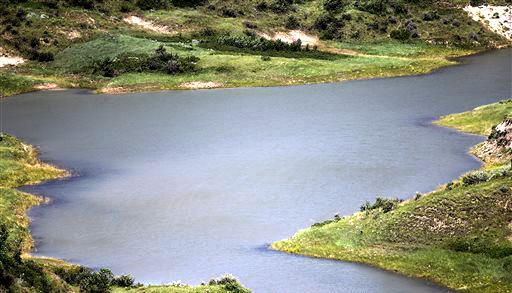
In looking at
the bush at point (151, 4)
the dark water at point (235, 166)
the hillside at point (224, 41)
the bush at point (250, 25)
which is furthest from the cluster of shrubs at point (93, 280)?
the bush at point (151, 4)

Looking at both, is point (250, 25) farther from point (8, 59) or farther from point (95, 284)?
point (95, 284)

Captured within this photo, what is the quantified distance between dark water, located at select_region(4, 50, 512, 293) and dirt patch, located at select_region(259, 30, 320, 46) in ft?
92.0

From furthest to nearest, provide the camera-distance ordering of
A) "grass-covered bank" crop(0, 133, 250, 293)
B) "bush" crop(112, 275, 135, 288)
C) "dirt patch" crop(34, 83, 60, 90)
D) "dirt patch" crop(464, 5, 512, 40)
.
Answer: "dirt patch" crop(464, 5, 512, 40) < "dirt patch" crop(34, 83, 60, 90) < "bush" crop(112, 275, 135, 288) < "grass-covered bank" crop(0, 133, 250, 293)

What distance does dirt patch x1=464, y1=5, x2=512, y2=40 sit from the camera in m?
163

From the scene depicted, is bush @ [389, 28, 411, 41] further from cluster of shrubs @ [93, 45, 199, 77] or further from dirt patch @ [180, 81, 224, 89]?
dirt patch @ [180, 81, 224, 89]

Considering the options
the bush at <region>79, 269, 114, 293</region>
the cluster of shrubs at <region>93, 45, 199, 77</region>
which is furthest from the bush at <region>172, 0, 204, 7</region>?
the bush at <region>79, 269, 114, 293</region>

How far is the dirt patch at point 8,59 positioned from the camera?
138 meters

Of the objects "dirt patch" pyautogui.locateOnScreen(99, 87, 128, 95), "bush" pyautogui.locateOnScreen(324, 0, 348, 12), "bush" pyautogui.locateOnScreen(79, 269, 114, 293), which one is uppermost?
"bush" pyautogui.locateOnScreen(324, 0, 348, 12)

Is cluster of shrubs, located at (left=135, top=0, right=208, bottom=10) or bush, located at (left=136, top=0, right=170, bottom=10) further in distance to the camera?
cluster of shrubs, located at (left=135, top=0, right=208, bottom=10)

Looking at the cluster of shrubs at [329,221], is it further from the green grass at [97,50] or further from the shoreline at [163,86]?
the green grass at [97,50]

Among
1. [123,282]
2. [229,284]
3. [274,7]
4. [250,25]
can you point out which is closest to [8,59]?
[250,25]

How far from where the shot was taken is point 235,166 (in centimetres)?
8325

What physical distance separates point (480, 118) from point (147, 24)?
75044mm

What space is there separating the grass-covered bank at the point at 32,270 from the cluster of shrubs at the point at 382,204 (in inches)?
659
